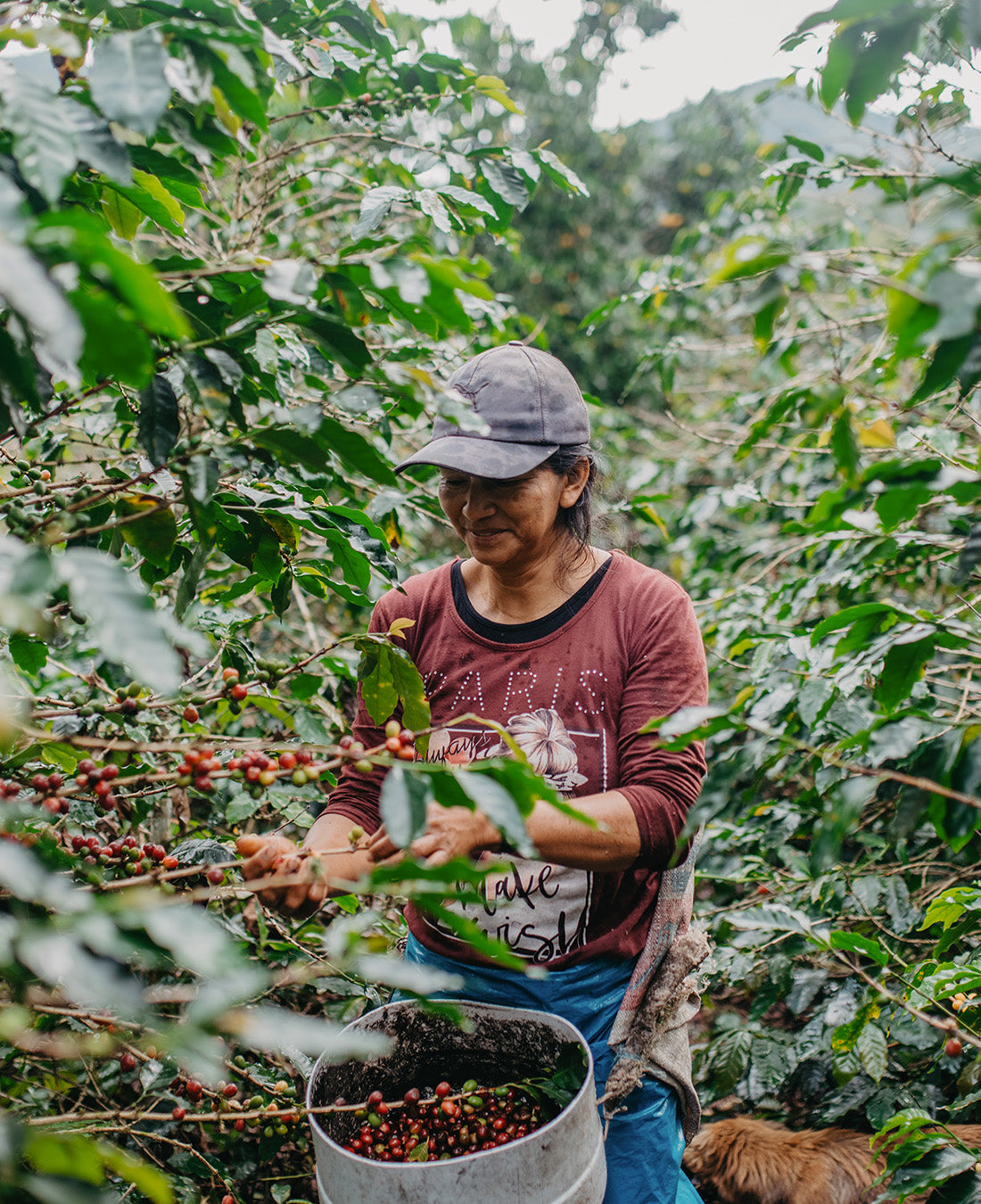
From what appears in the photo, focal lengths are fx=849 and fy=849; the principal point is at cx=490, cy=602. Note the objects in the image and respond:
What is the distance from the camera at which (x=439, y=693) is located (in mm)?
1643

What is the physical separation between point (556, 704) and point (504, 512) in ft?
1.18

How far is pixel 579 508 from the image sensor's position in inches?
68.3

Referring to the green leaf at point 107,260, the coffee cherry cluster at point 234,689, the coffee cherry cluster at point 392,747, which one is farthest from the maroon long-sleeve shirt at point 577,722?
the green leaf at point 107,260

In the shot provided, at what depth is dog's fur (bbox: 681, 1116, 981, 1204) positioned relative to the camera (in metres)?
1.88

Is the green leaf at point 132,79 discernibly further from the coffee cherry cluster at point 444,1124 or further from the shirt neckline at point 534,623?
the coffee cherry cluster at point 444,1124

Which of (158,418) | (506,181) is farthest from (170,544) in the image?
(506,181)

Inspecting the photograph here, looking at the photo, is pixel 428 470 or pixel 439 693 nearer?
pixel 439 693

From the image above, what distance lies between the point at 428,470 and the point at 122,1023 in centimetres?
195

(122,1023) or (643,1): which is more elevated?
(643,1)

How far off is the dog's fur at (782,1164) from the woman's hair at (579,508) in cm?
147

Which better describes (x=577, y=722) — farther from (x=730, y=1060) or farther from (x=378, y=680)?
(x=730, y=1060)

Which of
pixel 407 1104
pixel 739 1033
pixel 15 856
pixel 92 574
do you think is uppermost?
pixel 92 574

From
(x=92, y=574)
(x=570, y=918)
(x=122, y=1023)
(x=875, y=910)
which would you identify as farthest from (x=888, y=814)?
(x=92, y=574)

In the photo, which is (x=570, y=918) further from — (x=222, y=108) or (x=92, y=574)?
(x=222, y=108)
